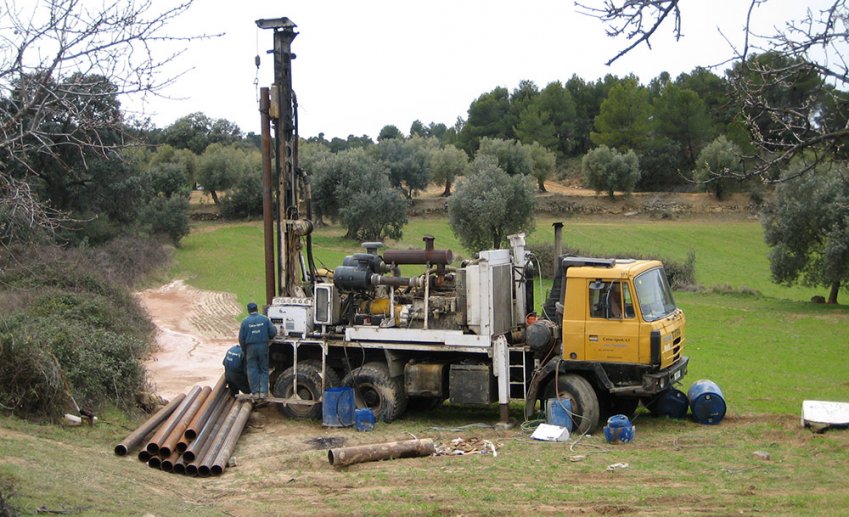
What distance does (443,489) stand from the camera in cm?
1120

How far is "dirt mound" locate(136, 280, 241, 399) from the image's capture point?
67.9 feet

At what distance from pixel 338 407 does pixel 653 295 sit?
5582mm

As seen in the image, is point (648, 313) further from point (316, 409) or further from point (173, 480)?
point (173, 480)

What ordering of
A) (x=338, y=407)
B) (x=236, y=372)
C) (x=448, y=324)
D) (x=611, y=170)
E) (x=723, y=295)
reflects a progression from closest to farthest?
(x=338, y=407), (x=448, y=324), (x=236, y=372), (x=723, y=295), (x=611, y=170)

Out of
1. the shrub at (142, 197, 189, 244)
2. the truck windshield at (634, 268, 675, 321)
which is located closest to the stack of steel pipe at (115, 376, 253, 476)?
the truck windshield at (634, 268, 675, 321)

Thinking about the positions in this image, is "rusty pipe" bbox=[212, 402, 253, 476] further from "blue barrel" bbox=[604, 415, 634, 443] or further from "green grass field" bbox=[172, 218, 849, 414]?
"green grass field" bbox=[172, 218, 849, 414]

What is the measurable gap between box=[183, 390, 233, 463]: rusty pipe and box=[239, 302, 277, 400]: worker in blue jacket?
1.81ft

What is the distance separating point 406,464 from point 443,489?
1616 millimetres

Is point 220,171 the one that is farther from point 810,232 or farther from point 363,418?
point 363,418

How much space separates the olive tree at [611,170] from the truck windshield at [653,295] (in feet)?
180

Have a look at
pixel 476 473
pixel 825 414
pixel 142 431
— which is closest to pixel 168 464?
pixel 142 431

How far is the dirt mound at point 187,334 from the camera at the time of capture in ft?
67.9

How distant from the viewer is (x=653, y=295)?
48.4 feet

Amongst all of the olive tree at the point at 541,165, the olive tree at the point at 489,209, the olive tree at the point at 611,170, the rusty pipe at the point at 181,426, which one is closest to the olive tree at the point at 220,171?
the olive tree at the point at 541,165
